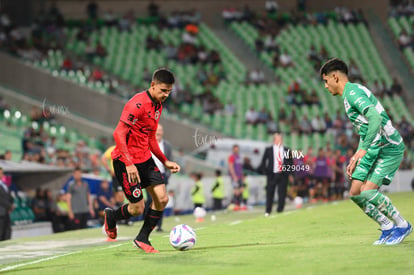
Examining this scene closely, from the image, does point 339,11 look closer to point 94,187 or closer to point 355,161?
point 94,187

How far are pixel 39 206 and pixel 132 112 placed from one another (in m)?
10.9

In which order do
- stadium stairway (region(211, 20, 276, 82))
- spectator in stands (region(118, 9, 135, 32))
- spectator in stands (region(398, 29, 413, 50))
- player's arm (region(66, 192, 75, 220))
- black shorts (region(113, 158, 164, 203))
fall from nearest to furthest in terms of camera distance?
black shorts (region(113, 158, 164, 203)), player's arm (region(66, 192, 75, 220)), stadium stairway (region(211, 20, 276, 82)), spectator in stands (region(118, 9, 135, 32)), spectator in stands (region(398, 29, 413, 50))

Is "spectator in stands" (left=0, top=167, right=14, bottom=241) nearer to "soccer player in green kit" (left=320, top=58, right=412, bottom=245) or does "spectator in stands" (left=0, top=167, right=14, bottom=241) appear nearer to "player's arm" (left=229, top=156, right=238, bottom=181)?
"soccer player in green kit" (left=320, top=58, right=412, bottom=245)

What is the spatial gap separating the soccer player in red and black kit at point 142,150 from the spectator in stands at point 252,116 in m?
23.9

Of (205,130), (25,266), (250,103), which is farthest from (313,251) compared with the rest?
(250,103)

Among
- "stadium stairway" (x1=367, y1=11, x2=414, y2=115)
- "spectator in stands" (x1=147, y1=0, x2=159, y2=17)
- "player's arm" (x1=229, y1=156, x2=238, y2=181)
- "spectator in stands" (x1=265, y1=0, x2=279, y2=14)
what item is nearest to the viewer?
"player's arm" (x1=229, y1=156, x2=238, y2=181)

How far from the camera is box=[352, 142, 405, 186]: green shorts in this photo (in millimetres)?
8898

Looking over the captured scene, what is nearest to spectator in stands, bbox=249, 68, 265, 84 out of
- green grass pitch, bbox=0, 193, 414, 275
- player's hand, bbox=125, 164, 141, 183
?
green grass pitch, bbox=0, 193, 414, 275

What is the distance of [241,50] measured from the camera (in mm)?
41406

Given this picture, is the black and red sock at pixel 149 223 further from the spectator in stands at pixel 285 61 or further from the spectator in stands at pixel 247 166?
the spectator in stands at pixel 285 61

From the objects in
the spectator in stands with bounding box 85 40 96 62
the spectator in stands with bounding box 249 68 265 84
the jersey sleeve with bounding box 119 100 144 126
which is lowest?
the jersey sleeve with bounding box 119 100 144 126

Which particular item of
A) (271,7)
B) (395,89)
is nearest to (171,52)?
(271,7)

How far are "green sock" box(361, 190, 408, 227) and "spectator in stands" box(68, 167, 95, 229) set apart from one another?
10.4m

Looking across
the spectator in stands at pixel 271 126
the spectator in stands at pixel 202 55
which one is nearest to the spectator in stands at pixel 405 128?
the spectator in stands at pixel 271 126
